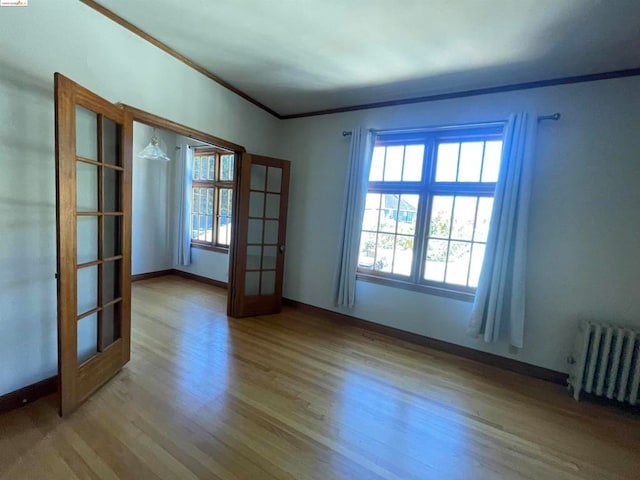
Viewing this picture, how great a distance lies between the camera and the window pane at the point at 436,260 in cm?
311

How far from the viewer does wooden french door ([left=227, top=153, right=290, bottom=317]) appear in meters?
3.52

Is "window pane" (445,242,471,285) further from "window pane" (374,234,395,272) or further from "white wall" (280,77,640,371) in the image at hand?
"window pane" (374,234,395,272)

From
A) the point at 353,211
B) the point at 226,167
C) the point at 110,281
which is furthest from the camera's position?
the point at 226,167

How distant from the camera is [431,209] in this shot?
124 inches

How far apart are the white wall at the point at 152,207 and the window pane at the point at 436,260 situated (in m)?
4.75

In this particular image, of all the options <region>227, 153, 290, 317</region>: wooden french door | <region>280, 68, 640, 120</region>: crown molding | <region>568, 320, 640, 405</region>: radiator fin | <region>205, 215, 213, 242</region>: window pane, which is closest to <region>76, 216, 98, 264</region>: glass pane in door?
<region>227, 153, 290, 317</region>: wooden french door

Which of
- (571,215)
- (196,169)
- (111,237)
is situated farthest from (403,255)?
(196,169)

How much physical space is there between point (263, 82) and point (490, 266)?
3107mm

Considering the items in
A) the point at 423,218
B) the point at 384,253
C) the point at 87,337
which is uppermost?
the point at 423,218

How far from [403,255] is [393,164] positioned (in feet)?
3.73

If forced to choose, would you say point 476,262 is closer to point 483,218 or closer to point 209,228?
point 483,218

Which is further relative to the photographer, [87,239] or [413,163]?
[413,163]

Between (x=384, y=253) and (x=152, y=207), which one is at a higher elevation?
(x=152, y=207)

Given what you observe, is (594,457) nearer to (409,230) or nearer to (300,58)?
(409,230)
